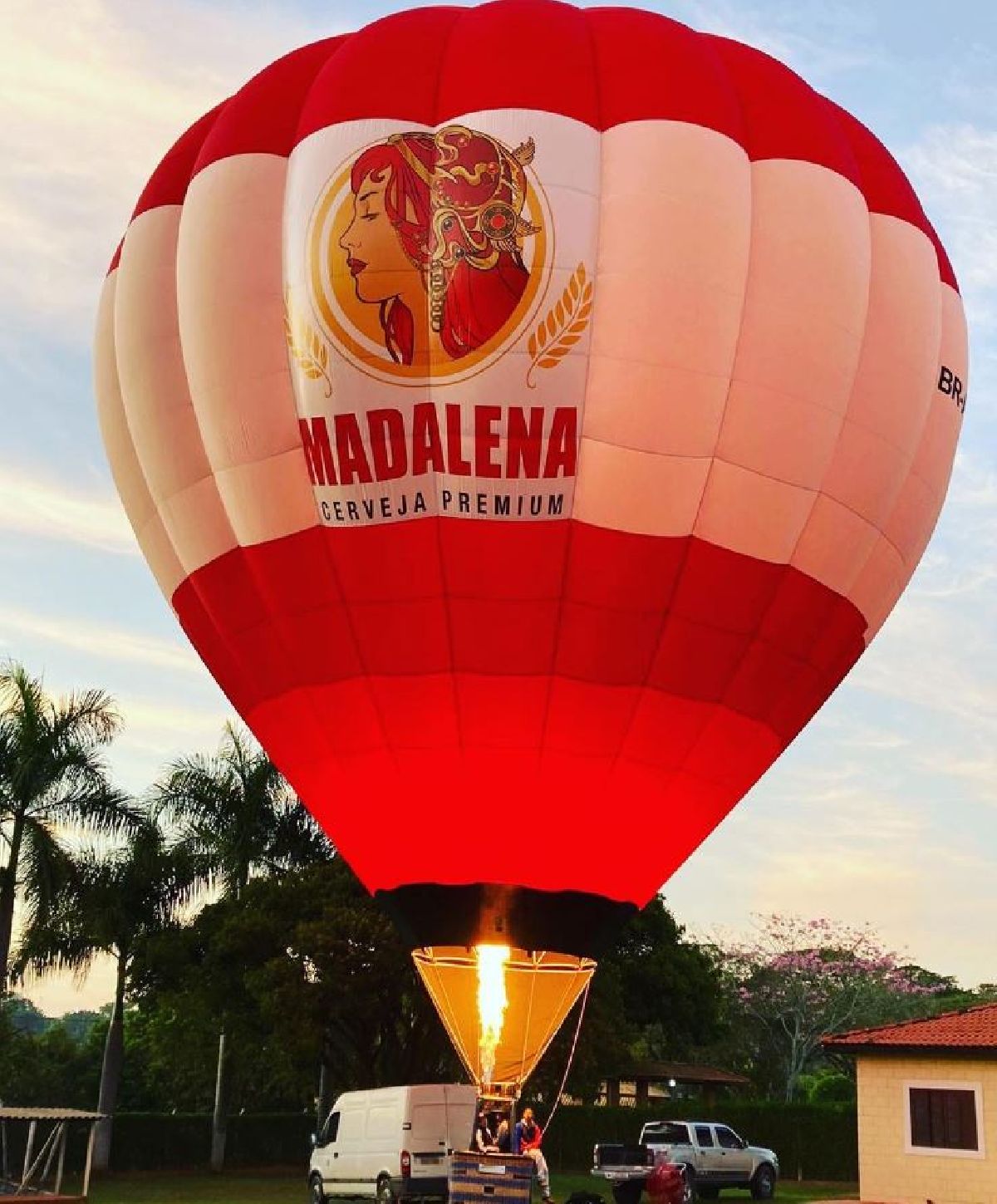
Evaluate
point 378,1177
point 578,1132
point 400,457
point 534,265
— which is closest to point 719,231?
point 534,265

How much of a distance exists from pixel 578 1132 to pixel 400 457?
3264 cm

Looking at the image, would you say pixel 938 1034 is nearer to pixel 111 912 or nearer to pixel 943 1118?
pixel 943 1118

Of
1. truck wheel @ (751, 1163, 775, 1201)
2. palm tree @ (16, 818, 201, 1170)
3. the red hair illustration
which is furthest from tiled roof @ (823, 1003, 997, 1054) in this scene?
palm tree @ (16, 818, 201, 1170)

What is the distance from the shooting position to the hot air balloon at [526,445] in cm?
1395

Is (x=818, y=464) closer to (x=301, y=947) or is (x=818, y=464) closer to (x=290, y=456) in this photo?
(x=290, y=456)

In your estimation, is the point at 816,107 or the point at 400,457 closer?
the point at 400,457

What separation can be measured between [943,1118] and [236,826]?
2178 centimetres

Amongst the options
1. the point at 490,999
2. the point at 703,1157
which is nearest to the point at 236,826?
the point at 703,1157

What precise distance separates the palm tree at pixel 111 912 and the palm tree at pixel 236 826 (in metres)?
0.87

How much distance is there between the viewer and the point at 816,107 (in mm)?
15914

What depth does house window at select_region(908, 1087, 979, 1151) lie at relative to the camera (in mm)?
21922

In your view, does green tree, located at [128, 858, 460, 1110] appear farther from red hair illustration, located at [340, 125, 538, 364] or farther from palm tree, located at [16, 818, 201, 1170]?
red hair illustration, located at [340, 125, 538, 364]

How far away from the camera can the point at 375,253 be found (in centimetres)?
1411

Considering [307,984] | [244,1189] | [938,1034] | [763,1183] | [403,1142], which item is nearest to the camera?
[403,1142]
